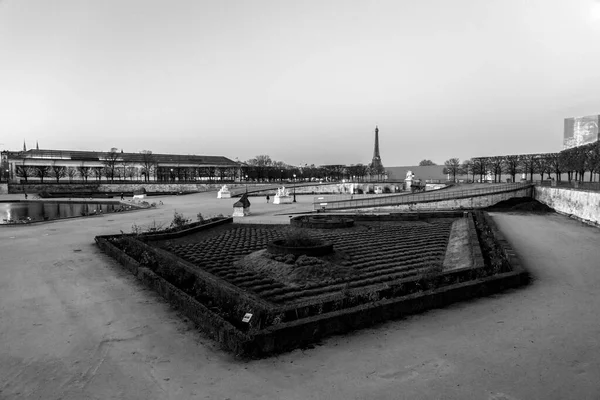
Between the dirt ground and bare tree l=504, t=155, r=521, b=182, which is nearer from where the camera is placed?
the dirt ground

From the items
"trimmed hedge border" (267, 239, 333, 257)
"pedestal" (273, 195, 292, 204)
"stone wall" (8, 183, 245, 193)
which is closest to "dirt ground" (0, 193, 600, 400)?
"trimmed hedge border" (267, 239, 333, 257)

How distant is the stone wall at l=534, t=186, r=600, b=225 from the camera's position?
23.6 meters

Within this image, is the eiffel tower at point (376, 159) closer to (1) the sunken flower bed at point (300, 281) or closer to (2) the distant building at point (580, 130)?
(2) the distant building at point (580, 130)

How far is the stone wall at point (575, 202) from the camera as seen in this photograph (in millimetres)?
23609

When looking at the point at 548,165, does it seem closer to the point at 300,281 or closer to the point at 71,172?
the point at 300,281

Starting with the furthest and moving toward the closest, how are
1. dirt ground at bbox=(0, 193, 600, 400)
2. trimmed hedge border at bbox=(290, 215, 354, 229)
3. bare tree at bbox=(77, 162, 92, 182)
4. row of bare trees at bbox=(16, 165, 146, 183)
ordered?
bare tree at bbox=(77, 162, 92, 182), row of bare trees at bbox=(16, 165, 146, 183), trimmed hedge border at bbox=(290, 215, 354, 229), dirt ground at bbox=(0, 193, 600, 400)

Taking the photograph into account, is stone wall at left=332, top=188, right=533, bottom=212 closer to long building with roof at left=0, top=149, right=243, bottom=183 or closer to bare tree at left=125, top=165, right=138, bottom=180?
long building with roof at left=0, top=149, right=243, bottom=183

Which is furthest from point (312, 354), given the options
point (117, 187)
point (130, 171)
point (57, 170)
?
point (130, 171)

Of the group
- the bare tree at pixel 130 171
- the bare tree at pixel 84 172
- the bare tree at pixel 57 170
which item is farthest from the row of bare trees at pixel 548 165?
the bare tree at pixel 57 170

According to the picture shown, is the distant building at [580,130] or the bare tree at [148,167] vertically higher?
the distant building at [580,130]

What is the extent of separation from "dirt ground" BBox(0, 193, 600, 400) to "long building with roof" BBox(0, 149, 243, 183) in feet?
264

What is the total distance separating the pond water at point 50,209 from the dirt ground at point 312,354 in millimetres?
27743

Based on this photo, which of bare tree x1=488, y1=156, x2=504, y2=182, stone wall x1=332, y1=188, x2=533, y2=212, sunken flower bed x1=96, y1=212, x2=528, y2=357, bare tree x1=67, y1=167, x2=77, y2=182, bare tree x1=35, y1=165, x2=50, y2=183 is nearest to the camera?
sunken flower bed x1=96, y1=212, x2=528, y2=357

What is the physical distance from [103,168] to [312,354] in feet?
329
